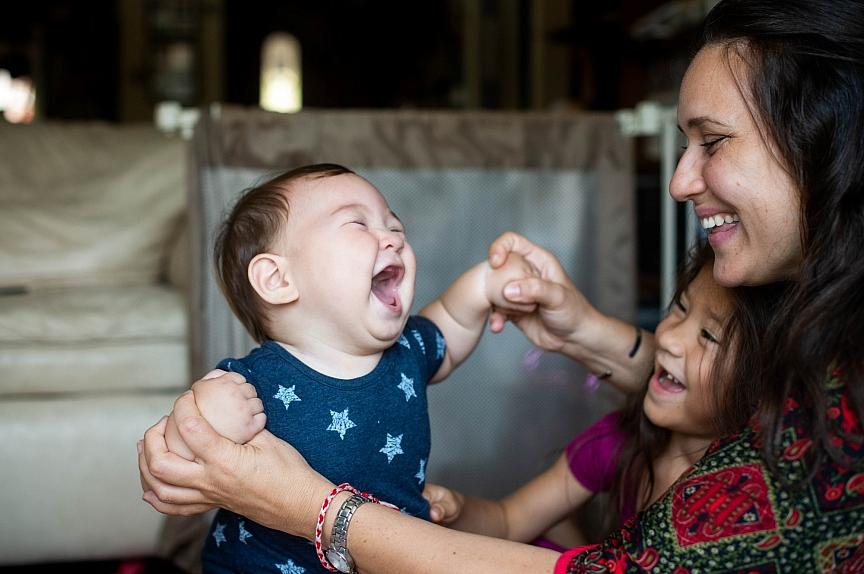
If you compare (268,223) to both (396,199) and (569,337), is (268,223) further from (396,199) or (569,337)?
(396,199)

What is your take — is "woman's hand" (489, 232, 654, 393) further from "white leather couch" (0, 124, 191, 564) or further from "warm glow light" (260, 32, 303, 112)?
"warm glow light" (260, 32, 303, 112)

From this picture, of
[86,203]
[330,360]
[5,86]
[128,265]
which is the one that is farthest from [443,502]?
[5,86]

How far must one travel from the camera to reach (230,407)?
0.94 m

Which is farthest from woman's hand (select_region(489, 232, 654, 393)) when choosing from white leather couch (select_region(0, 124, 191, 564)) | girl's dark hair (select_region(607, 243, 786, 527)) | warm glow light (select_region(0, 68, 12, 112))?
warm glow light (select_region(0, 68, 12, 112))

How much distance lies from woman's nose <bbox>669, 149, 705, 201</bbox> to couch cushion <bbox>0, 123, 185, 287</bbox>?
1.86 meters

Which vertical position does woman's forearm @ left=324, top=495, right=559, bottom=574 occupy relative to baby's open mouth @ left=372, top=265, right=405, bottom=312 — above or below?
below

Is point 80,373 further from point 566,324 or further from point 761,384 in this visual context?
point 761,384

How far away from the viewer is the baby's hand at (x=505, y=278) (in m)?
1.22

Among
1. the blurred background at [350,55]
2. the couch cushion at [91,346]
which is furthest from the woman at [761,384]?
the blurred background at [350,55]

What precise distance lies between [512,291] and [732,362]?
0.30 m

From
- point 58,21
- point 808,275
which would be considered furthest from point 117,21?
point 808,275

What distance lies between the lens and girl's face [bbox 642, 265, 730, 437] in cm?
113

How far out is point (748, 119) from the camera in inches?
36.1

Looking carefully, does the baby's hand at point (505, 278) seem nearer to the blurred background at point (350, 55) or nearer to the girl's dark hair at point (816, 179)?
the girl's dark hair at point (816, 179)
